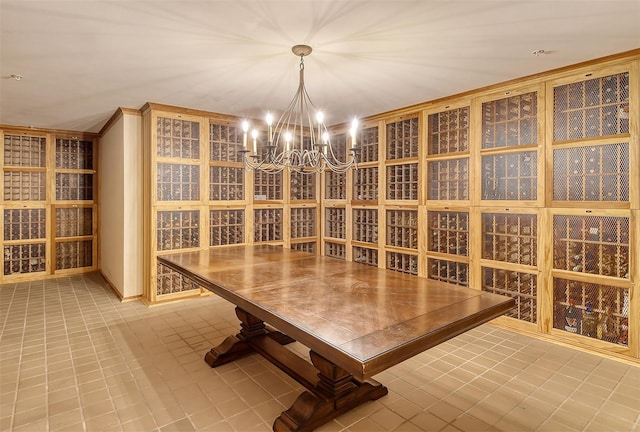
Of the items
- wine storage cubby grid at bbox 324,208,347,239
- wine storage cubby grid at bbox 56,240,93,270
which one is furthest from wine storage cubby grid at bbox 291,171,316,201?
wine storage cubby grid at bbox 56,240,93,270

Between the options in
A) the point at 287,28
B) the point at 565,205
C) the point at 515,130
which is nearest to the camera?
the point at 287,28

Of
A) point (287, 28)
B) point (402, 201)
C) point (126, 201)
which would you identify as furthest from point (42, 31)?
point (402, 201)

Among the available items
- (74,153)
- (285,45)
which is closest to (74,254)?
(74,153)

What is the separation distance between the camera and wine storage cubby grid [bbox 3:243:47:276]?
5.72 metres

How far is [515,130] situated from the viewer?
3.67 m

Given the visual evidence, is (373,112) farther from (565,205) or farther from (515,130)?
(565,205)

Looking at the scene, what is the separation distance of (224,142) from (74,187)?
322cm

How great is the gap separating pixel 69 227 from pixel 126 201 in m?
2.43

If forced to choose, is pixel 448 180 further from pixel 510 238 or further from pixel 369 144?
pixel 369 144

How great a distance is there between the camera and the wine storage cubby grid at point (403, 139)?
4.63 meters

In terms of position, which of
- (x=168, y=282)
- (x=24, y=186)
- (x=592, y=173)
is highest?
(x=24, y=186)

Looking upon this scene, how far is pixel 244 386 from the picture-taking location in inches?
105

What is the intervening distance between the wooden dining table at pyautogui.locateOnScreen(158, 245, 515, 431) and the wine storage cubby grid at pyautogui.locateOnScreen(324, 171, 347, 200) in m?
2.58

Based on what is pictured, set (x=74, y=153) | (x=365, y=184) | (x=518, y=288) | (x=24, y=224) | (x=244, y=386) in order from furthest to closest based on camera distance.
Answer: (x=74, y=153) → (x=24, y=224) → (x=365, y=184) → (x=518, y=288) → (x=244, y=386)
